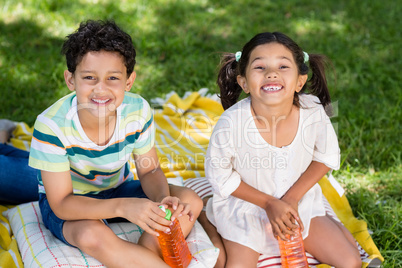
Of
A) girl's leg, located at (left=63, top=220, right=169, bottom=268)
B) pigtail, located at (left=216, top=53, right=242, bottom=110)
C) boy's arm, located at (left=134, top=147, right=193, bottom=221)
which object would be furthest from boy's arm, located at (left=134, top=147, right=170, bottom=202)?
pigtail, located at (left=216, top=53, right=242, bottom=110)

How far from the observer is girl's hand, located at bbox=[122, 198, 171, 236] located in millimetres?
1895

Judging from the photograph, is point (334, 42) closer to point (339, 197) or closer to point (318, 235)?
point (339, 197)

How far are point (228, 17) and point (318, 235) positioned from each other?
120 inches

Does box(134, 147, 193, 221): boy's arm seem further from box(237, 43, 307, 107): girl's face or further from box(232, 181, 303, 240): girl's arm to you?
box(237, 43, 307, 107): girl's face

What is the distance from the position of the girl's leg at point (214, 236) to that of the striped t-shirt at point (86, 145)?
44 cm

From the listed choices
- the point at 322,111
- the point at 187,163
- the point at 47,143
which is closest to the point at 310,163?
the point at 322,111

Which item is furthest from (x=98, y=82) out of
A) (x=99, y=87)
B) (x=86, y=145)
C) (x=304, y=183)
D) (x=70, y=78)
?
(x=304, y=183)

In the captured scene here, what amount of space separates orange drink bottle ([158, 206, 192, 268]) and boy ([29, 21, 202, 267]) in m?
0.04

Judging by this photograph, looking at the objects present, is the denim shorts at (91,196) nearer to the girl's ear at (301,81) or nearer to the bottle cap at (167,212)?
the bottle cap at (167,212)

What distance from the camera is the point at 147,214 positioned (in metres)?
1.90

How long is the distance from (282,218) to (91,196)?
87 cm

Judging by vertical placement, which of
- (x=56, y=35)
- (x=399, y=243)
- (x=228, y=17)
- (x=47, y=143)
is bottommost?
(x=399, y=243)

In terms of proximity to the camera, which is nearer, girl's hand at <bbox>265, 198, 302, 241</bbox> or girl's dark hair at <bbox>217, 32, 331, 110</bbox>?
girl's hand at <bbox>265, 198, 302, 241</bbox>

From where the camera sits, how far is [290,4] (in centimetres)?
510
